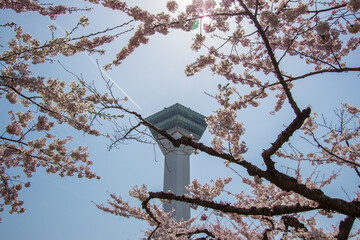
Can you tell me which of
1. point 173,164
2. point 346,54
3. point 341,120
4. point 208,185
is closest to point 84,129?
point 208,185

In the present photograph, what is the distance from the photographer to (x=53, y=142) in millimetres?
7465

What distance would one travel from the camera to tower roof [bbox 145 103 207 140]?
50.8 m

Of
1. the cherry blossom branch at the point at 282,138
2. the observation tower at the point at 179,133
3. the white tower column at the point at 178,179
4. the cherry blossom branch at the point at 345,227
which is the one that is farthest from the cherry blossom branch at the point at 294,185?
the observation tower at the point at 179,133

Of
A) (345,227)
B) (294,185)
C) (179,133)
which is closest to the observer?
(294,185)

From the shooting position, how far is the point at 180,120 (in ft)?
166

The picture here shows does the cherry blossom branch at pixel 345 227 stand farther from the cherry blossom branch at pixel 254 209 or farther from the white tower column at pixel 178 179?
the white tower column at pixel 178 179

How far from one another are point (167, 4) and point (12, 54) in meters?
3.45

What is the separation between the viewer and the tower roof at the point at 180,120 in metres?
50.8

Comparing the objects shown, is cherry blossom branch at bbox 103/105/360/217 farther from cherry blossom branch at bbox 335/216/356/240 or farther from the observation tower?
the observation tower

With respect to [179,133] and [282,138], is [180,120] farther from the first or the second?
[282,138]

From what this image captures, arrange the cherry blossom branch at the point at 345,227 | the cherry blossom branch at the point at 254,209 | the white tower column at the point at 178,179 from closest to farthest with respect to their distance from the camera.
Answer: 1. the cherry blossom branch at the point at 254,209
2. the cherry blossom branch at the point at 345,227
3. the white tower column at the point at 178,179

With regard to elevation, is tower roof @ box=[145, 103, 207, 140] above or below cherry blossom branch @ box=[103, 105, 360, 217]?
above

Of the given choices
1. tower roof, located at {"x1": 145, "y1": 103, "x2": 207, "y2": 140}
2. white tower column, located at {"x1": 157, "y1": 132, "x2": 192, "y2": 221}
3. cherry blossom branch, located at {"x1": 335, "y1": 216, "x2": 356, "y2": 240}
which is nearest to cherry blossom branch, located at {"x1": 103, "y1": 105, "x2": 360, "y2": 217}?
cherry blossom branch, located at {"x1": 335, "y1": 216, "x2": 356, "y2": 240}

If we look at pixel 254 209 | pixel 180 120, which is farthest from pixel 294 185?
pixel 180 120
